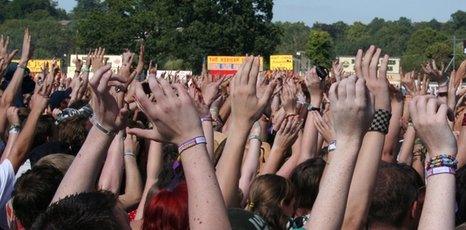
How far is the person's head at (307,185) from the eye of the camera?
5.41 m

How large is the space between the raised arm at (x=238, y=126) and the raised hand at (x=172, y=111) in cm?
110

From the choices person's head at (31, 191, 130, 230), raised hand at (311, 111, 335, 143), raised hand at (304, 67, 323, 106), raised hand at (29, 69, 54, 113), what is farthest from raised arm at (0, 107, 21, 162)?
person's head at (31, 191, 130, 230)

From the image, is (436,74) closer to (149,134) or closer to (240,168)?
(240,168)

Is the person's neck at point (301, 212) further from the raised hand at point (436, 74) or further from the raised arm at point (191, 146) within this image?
the raised hand at point (436, 74)

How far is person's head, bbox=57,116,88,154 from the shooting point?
24.0 feet

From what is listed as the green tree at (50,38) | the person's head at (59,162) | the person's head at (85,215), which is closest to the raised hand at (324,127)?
the person's head at (59,162)

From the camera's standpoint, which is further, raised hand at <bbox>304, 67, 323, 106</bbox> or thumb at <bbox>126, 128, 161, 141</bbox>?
raised hand at <bbox>304, 67, 323, 106</bbox>

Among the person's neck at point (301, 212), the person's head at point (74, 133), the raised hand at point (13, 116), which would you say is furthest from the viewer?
the person's head at point (74, 133)

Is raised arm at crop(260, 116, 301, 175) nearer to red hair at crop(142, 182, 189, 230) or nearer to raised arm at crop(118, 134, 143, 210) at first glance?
raised arm at crop(118, 134, 143, 210)

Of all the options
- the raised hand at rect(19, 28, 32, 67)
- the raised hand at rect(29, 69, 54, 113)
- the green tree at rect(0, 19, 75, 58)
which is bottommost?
the green tree at rect(0, 19, 75, 58)

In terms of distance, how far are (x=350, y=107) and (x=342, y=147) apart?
0.15m

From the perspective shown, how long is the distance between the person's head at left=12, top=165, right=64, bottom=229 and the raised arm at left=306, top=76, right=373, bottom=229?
151 centimetres

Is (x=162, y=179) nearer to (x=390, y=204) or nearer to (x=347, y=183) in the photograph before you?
(x=390, y=204)

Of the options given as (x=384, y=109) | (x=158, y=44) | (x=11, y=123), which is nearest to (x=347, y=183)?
(x=384, y=109)
